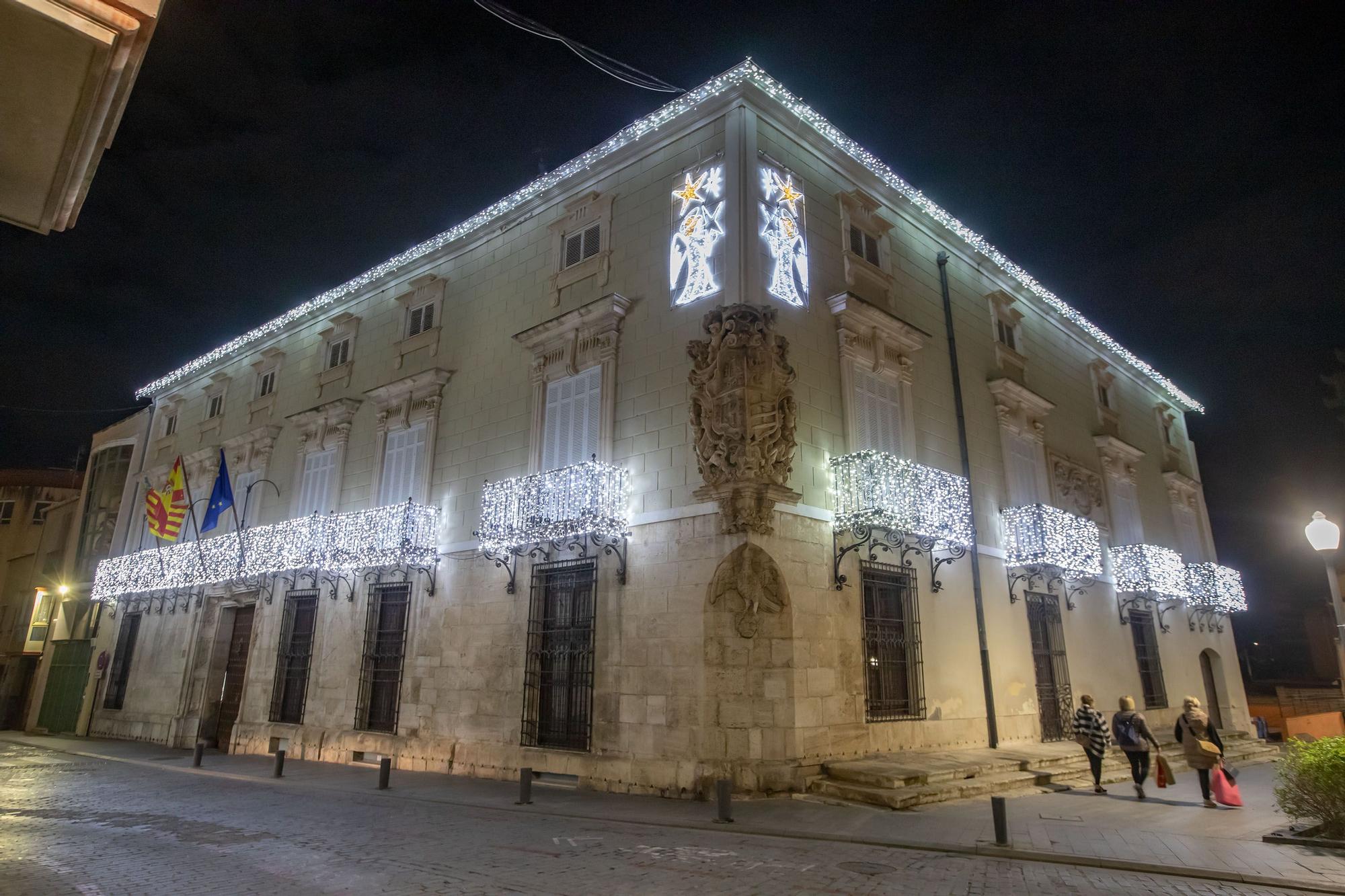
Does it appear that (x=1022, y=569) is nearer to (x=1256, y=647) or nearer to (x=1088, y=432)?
(x=1088, y=432)

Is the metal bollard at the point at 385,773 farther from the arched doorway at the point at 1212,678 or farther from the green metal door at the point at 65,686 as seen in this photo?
the arched doorway at the point at 1212,678

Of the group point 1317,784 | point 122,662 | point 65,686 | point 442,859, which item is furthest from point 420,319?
point 65,686

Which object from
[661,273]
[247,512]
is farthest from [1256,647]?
[247,512]

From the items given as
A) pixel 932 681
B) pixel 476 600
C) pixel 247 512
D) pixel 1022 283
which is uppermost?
pixel 1022 283

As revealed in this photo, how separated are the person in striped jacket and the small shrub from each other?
11.7 feet

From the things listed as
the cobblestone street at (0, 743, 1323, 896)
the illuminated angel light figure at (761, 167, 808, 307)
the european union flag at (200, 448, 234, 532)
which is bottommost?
the cobblestone street at (0, 743, 1323, 896)

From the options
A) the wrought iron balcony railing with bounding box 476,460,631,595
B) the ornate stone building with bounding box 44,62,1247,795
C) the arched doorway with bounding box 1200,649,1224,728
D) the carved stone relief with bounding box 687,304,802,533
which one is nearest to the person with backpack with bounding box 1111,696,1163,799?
the ornate stone building with bounding box 44,62,1247,795

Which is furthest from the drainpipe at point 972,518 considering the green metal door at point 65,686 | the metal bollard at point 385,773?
the green metal door at point 65,686

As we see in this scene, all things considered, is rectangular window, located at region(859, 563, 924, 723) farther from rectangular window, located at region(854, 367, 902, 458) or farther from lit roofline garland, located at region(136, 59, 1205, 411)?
lit roofline garland, located at region(136, 59, 1205, 411)

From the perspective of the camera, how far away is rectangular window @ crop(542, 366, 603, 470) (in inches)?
551

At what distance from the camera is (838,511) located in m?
12.7

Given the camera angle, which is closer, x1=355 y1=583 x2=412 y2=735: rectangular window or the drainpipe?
the drainpipe

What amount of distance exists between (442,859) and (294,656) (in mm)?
13341

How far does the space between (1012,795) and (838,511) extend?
507 centimetres
